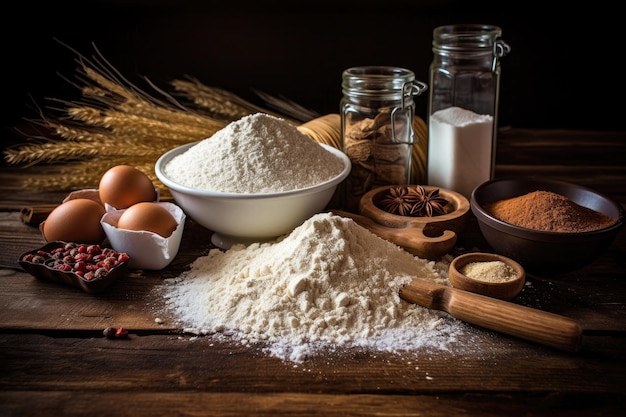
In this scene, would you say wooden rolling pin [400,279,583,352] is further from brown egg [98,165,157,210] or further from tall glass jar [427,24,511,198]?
brown egg [98,165,157,210]

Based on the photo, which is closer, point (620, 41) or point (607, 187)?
point (607, 187)

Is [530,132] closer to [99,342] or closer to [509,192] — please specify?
[509,192]

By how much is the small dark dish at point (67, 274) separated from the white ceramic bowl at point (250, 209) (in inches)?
7.5

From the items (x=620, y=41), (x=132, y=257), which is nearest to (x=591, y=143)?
(x=620, y=41)

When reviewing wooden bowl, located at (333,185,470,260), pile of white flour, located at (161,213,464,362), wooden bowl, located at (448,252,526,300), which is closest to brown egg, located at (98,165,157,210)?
pile of white flour, located at (161,213,464,362)

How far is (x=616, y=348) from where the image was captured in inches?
44.5

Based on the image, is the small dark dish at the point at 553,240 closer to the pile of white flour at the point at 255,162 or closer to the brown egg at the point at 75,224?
the pile of white flour at the point at 255,162

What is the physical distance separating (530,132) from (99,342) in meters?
1.76

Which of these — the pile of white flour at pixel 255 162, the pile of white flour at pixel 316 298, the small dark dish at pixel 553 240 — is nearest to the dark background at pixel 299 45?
the pile of white flour at pixel 255 162

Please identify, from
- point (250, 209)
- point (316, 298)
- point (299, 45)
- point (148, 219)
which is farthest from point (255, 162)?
point (299, 45)

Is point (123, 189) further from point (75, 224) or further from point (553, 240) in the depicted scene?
point (553, 240)

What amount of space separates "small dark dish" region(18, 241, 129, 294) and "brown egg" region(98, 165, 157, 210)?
0.15 m

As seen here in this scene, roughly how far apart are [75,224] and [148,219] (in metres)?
0.18

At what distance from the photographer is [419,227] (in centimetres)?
145
